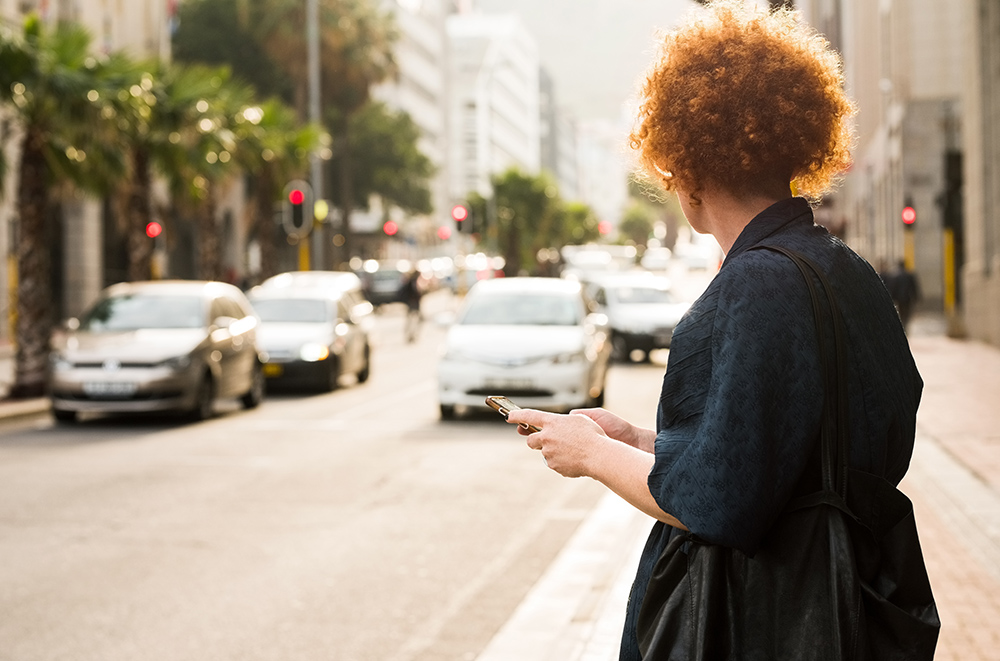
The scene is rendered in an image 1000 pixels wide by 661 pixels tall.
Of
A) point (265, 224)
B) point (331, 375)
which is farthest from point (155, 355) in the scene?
point (265, 224)

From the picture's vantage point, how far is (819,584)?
2053 mm

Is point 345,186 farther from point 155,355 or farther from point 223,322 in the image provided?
point 155,355

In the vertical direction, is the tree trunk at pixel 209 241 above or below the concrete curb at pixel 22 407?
above

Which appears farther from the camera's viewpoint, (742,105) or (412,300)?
(412,300)

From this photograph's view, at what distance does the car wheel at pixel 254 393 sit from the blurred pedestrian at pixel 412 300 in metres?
13.2

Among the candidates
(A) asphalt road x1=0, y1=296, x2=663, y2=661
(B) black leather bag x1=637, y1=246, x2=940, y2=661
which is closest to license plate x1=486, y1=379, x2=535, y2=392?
(A) asphalt road x1=0, y1=296, x2=663, y2=661

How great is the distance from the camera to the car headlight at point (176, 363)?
14611 millimetres

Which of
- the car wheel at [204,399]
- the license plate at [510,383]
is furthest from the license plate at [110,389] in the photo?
the license plate at [510,383]

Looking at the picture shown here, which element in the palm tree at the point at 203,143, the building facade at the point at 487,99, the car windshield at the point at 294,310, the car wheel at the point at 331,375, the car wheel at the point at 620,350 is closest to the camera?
the car wheel at the point at 331,375

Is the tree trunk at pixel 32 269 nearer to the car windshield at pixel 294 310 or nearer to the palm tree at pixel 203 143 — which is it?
the car windshield at pixel 294 310

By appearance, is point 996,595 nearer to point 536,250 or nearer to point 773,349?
point 773,349

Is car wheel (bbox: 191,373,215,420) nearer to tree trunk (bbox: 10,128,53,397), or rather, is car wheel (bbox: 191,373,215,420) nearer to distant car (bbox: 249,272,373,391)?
distant car (bbox: 249,272,373,391)

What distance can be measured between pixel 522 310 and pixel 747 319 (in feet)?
46.1

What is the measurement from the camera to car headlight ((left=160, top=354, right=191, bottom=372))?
14611mm
